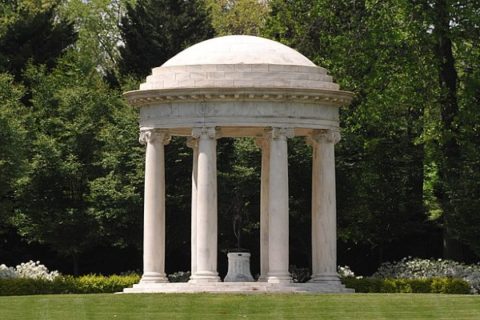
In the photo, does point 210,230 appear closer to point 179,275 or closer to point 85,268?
point 179,275

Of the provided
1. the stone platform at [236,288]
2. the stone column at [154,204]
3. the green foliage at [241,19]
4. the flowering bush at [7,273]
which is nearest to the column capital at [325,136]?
the stone platform at [236,288]

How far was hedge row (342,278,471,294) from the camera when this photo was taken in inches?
2995

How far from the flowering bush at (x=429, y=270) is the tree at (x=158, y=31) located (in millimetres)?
26359

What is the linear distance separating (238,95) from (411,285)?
1554 centimetres

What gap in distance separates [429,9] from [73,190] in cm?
2502

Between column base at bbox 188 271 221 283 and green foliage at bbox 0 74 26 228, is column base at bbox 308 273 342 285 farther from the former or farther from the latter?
green foliage at bbox 0 74 26 228

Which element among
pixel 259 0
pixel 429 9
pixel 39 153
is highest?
pixel 259 0

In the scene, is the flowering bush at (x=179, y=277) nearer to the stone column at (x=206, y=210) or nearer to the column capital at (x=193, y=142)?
the column capital at (x=193, y=142)

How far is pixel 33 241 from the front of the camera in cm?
9325

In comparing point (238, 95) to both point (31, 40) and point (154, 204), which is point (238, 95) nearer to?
point (154, 204)

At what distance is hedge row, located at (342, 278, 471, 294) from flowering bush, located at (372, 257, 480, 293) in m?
2.33

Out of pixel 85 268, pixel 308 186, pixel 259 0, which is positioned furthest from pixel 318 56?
pixel 259 0

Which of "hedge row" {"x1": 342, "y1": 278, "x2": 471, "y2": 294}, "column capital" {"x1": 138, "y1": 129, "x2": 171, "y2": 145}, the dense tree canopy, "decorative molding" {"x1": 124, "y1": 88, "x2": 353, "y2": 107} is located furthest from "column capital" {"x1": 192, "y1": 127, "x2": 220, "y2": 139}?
the dense tree canopy

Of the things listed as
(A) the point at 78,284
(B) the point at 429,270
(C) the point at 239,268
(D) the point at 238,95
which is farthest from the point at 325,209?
(A) the point at 78,284
